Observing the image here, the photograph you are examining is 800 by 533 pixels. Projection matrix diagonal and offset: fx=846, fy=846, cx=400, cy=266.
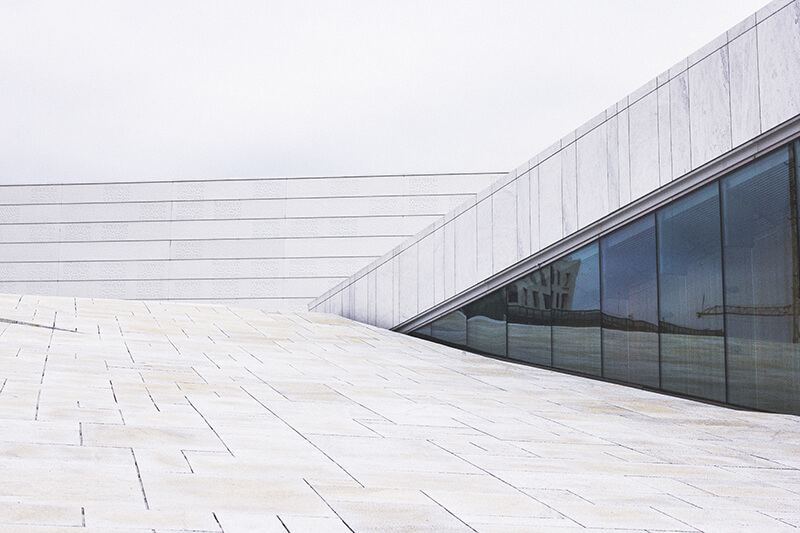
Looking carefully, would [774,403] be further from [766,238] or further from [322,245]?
[322,245]

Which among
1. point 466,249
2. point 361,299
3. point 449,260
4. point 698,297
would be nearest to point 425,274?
point 449,260

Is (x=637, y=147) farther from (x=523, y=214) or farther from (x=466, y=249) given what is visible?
(x=466, y=249)

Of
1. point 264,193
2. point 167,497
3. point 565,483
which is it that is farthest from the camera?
point 264,193

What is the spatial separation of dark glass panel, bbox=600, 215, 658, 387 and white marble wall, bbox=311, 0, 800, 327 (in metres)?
0.49

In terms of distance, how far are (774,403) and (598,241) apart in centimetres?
374

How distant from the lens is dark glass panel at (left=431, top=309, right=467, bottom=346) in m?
16.0

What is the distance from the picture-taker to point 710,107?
31.7ft

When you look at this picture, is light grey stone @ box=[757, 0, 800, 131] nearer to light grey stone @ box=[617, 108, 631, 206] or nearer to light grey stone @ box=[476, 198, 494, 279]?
light grey stone @ box=[617, 108, 631, 206]

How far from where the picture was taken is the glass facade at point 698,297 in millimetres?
8805

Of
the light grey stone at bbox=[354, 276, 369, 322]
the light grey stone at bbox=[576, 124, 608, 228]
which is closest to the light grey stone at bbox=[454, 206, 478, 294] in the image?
the light grey stone at bbox=[576, 124, 608, 228]

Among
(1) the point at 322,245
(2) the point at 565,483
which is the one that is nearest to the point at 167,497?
(2) the point at 565,483

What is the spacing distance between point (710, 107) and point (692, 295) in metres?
2.19

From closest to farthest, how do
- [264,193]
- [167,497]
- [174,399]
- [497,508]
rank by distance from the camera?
[167,497]
[497,508]
[174,399]
[264,193]

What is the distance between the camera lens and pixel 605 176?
11.6 meters
